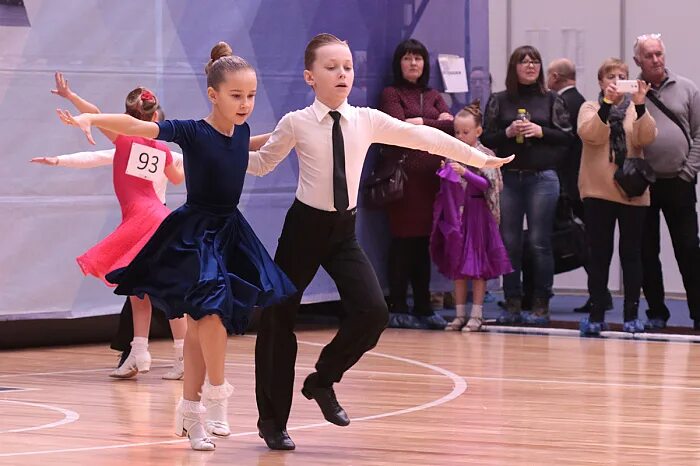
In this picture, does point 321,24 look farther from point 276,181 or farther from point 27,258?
point 27,258

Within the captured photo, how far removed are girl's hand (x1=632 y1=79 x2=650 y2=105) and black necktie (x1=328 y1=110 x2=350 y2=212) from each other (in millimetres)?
3694

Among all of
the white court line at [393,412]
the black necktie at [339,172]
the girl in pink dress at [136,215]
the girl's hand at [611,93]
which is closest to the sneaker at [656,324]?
the girl's hand at [611,93]

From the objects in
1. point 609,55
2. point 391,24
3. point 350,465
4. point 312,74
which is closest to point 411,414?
point 350,465

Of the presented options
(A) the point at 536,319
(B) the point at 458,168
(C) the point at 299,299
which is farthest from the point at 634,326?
(C) the point at 299,299

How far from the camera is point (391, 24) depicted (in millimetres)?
10156

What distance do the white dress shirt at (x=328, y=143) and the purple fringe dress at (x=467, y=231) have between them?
4061 mm

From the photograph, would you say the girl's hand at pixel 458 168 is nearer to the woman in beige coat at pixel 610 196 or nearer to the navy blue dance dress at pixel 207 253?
→ the woman in beige coat at pixel 610 196

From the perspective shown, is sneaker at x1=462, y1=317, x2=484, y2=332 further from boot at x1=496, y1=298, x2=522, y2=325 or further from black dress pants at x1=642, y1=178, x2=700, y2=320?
black dress pants at x1=642, y1=178, x2=700, y2=320

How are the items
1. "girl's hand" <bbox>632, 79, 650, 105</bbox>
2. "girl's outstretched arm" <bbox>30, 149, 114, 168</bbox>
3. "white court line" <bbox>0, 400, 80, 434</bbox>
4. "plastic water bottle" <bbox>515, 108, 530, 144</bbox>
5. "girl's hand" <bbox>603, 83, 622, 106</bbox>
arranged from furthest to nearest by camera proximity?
"plastic water bottle" <bbox>515, 108, 530, 144</bbox>
"girl's hand" <bbox>603, 83, 622, 106</bbox>
"girl's hand" <bbox>632, 79, 650, 105</bbox>
"girl's outstretched arm" <bbox>30, 149, 114, 168</bbox>
"white court line" <bbox>0, 400, 80, 434</bbox>

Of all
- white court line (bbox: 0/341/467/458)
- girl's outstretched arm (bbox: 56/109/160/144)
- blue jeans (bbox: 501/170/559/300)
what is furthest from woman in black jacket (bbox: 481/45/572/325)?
girl's outstretched arm (bbox: 56/109/160/144)

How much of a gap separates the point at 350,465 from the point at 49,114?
→ 410cm

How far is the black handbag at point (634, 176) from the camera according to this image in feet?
29.3

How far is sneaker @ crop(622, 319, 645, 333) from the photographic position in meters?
9.18

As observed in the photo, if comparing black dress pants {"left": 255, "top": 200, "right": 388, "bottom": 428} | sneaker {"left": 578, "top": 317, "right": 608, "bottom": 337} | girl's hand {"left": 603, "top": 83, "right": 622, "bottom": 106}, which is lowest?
sneaker {"left": 578, "top": 317, "right": 608, "bottom": 337}
